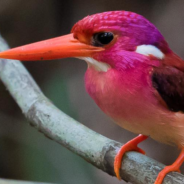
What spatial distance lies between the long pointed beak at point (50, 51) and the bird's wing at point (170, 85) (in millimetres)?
135

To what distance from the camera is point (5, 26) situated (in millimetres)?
1649

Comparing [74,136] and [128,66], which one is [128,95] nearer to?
[128,66]

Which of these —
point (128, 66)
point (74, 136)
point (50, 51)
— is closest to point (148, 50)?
point (128, 66)

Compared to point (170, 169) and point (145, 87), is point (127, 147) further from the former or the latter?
point (145, 87)

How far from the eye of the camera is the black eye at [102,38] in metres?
0.67

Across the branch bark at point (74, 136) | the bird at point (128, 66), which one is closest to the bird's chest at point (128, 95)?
the bird at point (128, 66)

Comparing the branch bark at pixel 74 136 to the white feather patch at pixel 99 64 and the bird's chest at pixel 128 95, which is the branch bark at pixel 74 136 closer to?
the bird's chest at pixel 128 95

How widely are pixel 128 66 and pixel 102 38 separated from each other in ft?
0.26

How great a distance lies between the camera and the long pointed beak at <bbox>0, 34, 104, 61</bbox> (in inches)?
27.2

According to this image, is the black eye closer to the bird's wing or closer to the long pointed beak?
the long pointed beak

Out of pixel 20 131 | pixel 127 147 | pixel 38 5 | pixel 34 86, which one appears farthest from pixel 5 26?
pixel 127 147

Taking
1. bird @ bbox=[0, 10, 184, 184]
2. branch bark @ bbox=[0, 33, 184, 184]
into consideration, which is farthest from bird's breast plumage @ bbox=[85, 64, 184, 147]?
branch bark @ bbox=[0, 33, 184, 184]

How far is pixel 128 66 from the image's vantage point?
2.26 feet

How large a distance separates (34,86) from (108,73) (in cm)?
44
